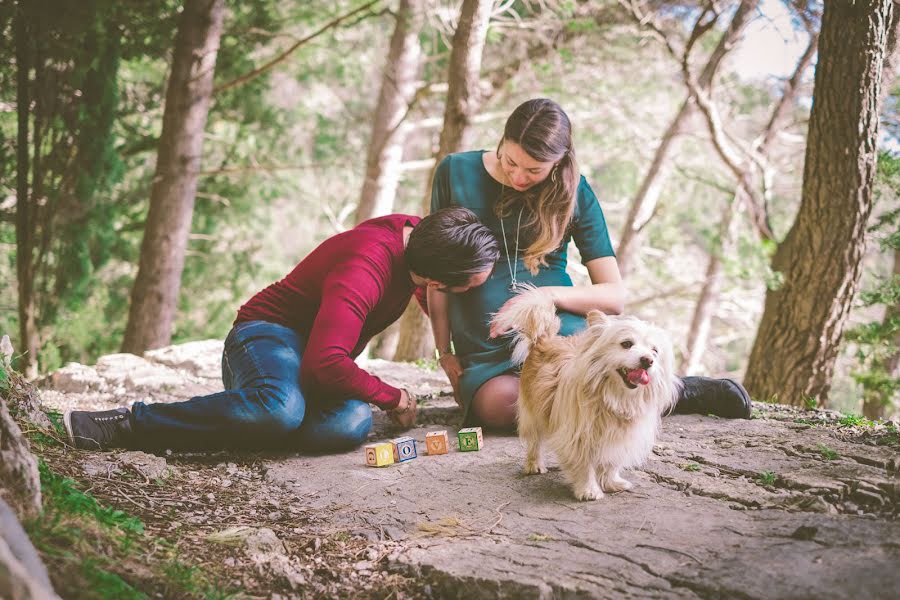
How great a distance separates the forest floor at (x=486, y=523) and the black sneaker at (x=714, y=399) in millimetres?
113

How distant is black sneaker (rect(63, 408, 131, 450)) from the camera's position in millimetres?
3105

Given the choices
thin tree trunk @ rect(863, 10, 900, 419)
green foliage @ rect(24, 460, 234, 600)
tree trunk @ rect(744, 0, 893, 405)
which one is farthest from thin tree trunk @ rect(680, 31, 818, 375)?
green foliage @ rect(24, 460, 234, 600)

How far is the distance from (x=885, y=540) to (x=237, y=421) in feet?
8.71

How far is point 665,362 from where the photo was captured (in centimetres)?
288

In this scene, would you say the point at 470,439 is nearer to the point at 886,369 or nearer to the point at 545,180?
the point at 545,180

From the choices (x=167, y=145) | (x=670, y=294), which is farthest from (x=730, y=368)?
(x=167, y=145)

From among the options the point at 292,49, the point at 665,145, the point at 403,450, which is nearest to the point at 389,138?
the point at 292,49

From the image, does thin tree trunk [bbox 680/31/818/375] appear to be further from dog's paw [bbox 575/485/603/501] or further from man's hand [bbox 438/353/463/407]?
dog's paw [bbox 575/485/603/501]

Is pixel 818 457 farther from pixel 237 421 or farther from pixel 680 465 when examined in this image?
pixel 237 421

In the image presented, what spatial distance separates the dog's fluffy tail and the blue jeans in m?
0.99

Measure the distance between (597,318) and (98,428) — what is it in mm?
2338

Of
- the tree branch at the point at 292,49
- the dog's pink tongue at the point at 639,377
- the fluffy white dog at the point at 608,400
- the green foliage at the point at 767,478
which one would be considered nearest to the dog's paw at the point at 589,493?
the fluffy white dog at the point at 608,400

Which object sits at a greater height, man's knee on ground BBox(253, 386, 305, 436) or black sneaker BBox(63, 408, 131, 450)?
man's knee on ground BBox(253, 386, 305, 436)

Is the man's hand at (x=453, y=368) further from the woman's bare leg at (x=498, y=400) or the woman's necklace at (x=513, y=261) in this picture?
the woman's necklace at (x=513, y=261)
